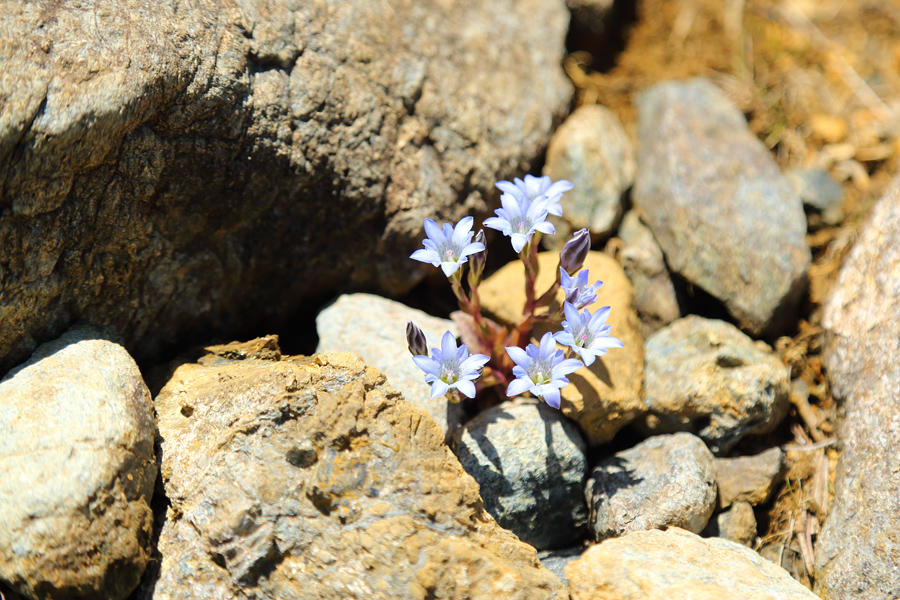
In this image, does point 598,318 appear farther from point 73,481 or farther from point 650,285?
point 73,481

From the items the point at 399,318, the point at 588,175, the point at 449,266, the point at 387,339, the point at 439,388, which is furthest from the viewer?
the point at 588,175

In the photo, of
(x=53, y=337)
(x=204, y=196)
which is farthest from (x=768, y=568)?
(x=53, y=337)

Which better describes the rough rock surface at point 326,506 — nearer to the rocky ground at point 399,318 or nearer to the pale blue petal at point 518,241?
the rocky ground at point 399,318

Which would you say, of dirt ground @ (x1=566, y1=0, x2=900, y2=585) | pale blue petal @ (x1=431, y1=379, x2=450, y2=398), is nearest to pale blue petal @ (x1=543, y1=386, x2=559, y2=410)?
pale blue petal @ (x1=431, y1=379, x2=450, y2=398)

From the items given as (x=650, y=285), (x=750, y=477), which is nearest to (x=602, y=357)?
(x=650, y=285)

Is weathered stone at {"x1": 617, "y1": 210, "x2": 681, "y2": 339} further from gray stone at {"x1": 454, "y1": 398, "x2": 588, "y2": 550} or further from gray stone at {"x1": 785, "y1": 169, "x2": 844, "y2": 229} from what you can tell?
gray stone at {"x1": 785, "y1": 169, "x2": 844, "y2": 229}

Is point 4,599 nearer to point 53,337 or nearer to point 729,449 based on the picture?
point 53,337
